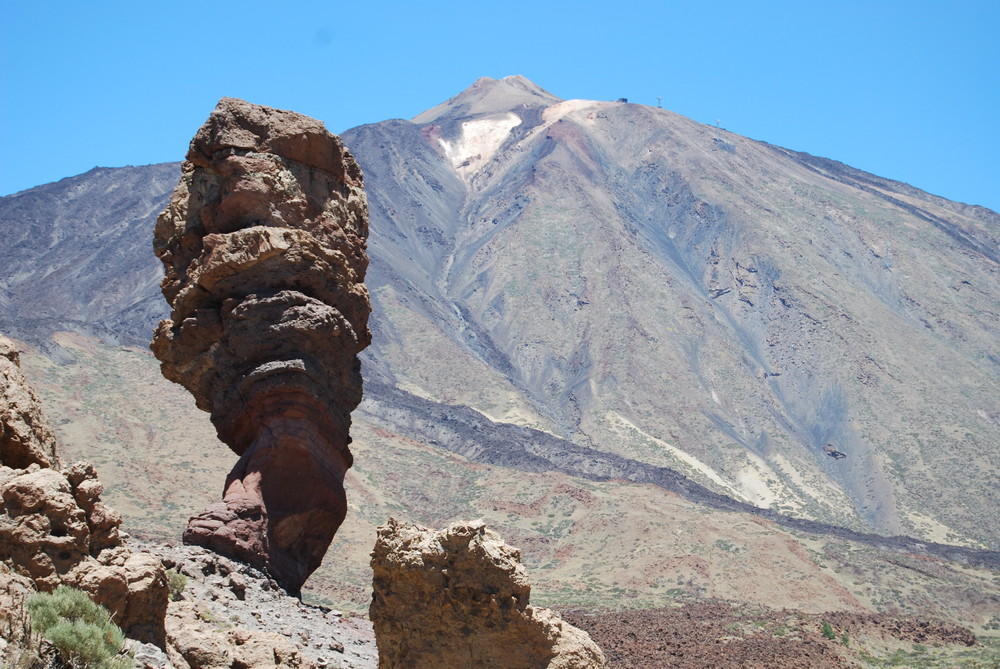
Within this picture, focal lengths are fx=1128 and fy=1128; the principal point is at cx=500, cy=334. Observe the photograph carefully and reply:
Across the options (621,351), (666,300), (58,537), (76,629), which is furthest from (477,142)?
(76,629)

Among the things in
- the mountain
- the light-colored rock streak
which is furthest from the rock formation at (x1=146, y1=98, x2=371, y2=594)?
the light-colored rock streak

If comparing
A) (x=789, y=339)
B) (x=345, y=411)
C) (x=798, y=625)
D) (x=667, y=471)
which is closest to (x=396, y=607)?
(x=345, y=411)

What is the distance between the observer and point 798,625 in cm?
2592

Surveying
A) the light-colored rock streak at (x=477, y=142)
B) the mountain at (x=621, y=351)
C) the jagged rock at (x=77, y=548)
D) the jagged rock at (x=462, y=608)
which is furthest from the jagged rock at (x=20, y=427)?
the light-colored rock streak at (x=477, y=142)

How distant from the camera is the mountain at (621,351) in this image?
2020 inches

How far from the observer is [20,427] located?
10117mm

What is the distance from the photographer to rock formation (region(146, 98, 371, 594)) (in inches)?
646

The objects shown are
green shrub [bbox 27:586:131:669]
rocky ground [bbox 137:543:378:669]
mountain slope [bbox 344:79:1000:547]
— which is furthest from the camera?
mountain slope [bbox 344:79:1000:547]

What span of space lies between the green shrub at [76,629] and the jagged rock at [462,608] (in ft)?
13.4

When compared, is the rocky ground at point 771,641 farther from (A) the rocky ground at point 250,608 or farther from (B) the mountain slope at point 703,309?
(B) the mountain slope at point 703,309

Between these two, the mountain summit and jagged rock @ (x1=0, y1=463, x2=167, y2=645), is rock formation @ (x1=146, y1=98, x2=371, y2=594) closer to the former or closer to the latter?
jagged rock @ (x1=0, y1=463, x2=167, y2=645)

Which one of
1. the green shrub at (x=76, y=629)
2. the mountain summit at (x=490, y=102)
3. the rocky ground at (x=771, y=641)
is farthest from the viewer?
the mountain summit at (x=490, y=102)

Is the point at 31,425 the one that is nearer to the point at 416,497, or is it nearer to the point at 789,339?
the point at 416,497

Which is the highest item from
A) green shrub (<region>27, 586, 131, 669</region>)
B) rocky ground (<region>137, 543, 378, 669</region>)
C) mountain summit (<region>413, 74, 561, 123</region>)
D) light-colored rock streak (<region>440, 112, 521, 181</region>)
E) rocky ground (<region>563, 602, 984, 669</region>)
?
mountain summit (<region>413, 74, 561, 123</region>)
